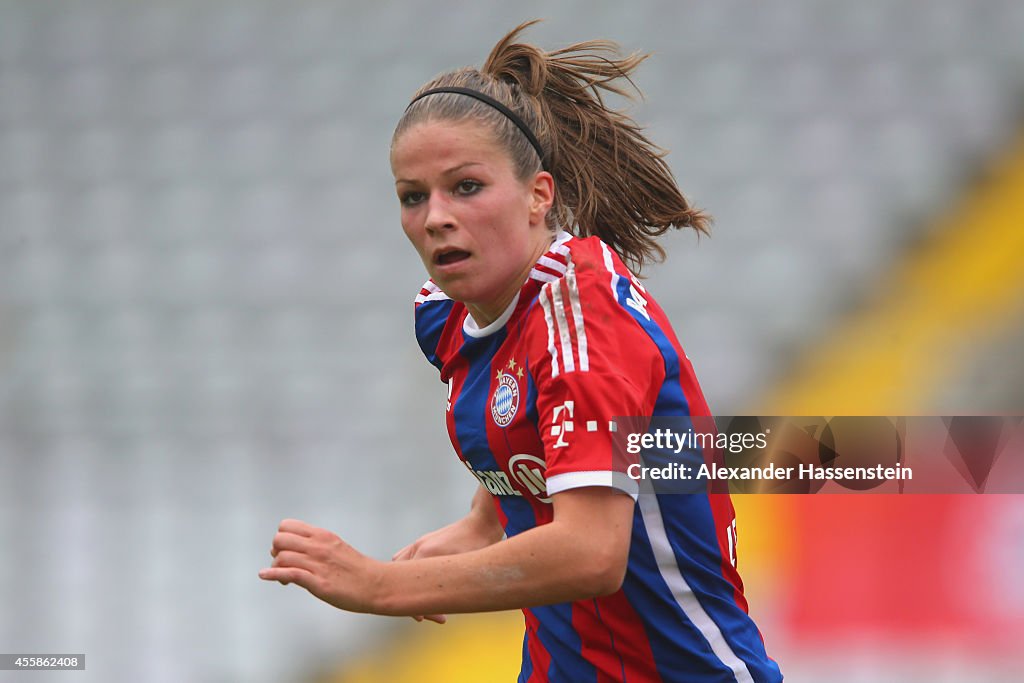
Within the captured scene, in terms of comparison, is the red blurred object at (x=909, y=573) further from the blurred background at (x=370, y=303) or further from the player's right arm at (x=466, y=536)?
the player's right arm at (x=466, y=536)

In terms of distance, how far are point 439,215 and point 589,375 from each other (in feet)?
1.37

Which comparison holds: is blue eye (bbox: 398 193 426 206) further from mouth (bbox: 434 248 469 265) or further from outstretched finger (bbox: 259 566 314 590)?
outstretched finger (bbox: 259 566 314 590)

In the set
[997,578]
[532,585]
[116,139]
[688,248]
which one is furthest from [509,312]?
[116,139]

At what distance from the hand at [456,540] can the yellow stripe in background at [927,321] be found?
4.39 ft

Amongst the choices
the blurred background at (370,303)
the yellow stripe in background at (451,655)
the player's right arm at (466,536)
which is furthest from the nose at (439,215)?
the yellow stripe in background at (451,655)

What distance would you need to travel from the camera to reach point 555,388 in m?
1.65

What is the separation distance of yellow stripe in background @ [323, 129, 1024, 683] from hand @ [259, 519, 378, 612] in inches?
75.8

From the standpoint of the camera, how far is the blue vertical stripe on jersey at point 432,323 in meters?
2.36

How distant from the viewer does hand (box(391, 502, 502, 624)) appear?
241 cm

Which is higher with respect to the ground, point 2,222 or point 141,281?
point 2,222

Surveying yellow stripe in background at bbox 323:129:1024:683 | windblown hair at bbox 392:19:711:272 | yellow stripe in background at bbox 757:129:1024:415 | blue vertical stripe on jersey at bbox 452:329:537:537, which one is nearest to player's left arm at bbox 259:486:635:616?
blue vertical stripe on jersey at bbox 452:329:537:537

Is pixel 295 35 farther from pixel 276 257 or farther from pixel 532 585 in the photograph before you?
pixel 532 585

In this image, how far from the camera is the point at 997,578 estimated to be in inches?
133

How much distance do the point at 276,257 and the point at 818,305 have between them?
1730mm
